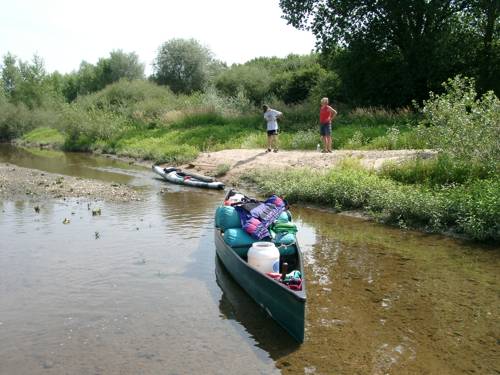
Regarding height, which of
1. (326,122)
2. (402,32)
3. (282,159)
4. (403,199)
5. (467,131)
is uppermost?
(402,32)

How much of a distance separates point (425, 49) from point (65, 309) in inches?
851

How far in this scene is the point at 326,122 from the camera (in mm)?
18297

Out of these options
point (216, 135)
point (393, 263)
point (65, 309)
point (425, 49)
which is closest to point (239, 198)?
point (393, 263)

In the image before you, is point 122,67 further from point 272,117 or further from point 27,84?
point 272,117

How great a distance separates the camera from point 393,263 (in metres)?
9.46

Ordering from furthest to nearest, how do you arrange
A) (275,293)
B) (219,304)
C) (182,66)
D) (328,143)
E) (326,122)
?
1. (182,66)
2. (328,143)
3. (326,122)
4. (219,304)
5. (275,293)

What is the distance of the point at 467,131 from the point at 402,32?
1467 cm

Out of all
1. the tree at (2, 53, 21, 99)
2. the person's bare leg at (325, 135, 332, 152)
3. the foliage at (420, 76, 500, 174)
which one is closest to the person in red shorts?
the person's bare leg at (325, 135, 332, 152)

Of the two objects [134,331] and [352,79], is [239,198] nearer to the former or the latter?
[134,331]

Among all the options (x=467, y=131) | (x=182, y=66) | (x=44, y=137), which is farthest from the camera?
(x=182, y=66)

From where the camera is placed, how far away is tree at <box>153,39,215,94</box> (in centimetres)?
4597

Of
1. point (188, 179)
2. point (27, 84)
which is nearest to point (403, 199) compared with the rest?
point (188, 179)

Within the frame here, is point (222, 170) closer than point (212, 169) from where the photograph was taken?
Yes

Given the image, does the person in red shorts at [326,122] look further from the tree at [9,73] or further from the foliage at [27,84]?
the tree at [9,73]
